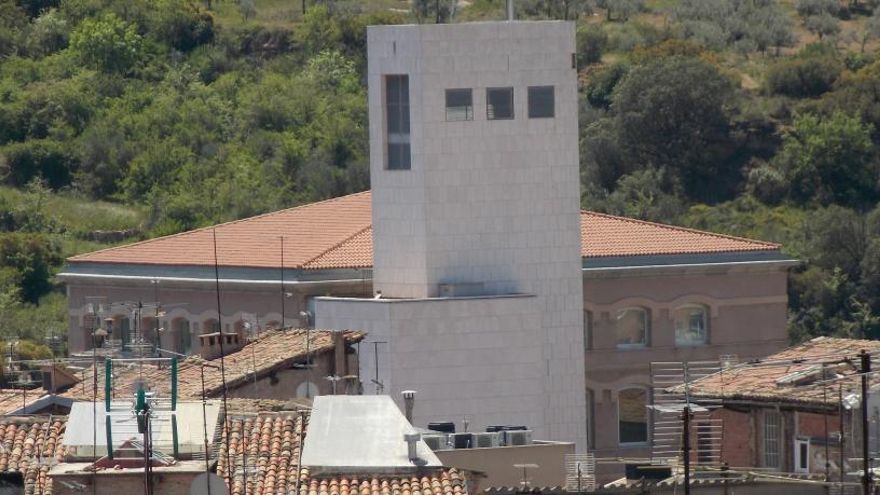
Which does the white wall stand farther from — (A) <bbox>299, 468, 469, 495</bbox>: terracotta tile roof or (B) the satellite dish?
(B) the satellite dish

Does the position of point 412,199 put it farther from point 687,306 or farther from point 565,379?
point 687,306

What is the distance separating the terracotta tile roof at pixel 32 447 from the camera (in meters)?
36.5

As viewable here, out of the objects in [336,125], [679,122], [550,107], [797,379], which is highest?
[336,125]

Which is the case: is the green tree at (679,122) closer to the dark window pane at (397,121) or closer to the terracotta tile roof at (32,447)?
the dark window pane at (397,121)

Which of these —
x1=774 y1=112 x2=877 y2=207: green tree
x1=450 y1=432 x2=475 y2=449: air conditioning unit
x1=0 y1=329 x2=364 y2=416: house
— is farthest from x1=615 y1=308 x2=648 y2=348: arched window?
x1=774 y1=112 x2=877 y2=207: green tree

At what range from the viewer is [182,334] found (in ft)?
230

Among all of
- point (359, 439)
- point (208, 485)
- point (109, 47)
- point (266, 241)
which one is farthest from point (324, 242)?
point (109, 47)

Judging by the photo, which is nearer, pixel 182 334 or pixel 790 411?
pixel 790 411

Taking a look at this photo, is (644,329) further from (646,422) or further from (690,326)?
(646,422)

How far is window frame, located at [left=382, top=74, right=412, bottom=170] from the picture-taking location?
6247 centimetres

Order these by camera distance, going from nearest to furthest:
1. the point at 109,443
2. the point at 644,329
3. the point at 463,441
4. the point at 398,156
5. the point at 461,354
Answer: the point at 109,443, the point at 463,441, the point at 461,354, the point at 398,156, the point at 644,329

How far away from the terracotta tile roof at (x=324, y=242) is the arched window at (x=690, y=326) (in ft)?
4.08

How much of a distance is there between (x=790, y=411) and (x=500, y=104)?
55.7 ft

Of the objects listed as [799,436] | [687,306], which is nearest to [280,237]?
[687,306]
